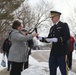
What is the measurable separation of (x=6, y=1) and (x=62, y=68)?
28.7m

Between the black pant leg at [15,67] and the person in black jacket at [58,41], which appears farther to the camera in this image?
the black pant leg at [15,67]

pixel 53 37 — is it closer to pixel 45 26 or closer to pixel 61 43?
pixel 61 43

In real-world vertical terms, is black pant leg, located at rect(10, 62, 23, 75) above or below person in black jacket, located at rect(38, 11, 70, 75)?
below

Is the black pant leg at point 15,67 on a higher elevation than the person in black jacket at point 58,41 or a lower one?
lower

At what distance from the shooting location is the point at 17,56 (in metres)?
8.14

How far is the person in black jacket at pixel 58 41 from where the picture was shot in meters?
7.31

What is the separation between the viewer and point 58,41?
7.32 metres

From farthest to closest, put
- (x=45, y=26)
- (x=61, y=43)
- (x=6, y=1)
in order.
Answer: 1. (x=45, y=26)
2. (x=6, y=1)
3. (x=61, y=43)

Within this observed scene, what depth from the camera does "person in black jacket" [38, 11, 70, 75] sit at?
7.31 metres

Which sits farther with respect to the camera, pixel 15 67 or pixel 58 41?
pixel 15 67

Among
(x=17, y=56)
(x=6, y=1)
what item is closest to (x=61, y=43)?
(x=17, y=56)

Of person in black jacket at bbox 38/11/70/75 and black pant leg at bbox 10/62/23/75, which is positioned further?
black pant leg at bbox 10/62/23/75

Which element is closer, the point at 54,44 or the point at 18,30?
the point at 54,44

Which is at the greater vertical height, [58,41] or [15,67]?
[58,41]
